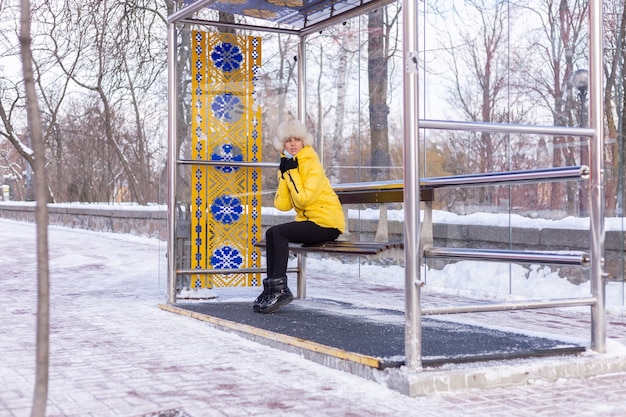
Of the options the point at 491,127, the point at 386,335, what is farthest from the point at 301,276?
the point at 491,127

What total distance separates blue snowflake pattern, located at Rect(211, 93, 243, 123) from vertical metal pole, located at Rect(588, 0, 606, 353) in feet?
13.9

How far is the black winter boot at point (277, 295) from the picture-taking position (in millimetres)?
7238

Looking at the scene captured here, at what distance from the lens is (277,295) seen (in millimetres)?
7246

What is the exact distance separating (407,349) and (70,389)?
1.78m

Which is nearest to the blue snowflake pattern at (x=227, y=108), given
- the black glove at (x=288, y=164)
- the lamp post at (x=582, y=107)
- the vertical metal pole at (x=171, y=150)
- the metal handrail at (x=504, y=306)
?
the vertical metal pole at (x=171, y=150)

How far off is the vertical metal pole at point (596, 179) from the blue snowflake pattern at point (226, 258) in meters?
4.26

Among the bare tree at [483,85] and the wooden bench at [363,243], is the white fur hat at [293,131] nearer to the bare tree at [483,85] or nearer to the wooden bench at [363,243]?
the wooden bench at [363,243]

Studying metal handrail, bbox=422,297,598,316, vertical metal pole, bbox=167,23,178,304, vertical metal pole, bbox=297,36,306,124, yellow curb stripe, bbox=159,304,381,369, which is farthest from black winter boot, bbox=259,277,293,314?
metal handrail, bbox=422,297,598,316

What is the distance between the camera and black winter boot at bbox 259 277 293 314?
23.7 feet

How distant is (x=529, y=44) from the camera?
9.47m

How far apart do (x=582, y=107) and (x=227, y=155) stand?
3546 mm

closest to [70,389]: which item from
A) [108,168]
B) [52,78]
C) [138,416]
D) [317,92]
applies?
[138,416]

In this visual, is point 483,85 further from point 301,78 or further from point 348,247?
point 348,247

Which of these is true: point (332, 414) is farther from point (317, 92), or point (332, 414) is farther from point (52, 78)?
point (52, 78)
